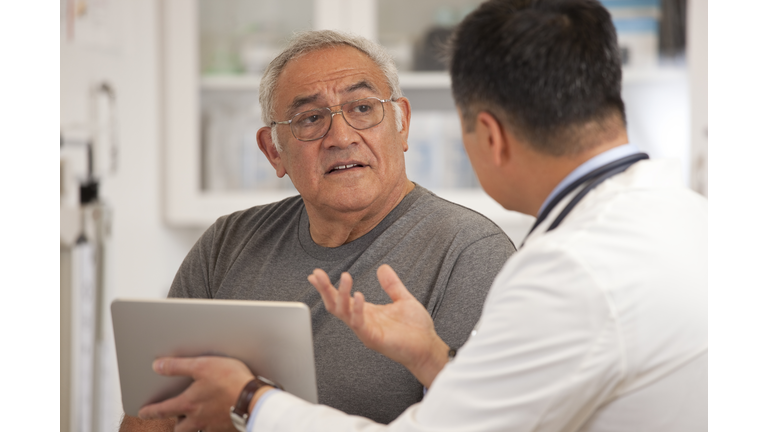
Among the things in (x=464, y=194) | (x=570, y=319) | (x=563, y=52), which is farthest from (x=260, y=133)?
(x=464, y=194)

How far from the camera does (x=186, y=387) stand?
106 cm

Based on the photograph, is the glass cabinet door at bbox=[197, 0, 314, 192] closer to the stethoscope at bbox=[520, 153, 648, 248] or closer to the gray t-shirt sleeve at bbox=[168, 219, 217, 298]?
the gray t-shirt sleeve at bbox=[168, 219, 217, 298]

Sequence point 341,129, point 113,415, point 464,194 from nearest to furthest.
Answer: point 341,129 < point 113,415 < point 464,194

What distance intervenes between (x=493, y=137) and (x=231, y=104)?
202 cm

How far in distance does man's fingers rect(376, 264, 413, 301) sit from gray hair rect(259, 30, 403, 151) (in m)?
0.55

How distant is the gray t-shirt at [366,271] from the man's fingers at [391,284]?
7.1 inches

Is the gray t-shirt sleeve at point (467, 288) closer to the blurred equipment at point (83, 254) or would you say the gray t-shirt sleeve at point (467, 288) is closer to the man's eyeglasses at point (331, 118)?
the man's eyeglasses at point (331, 118)

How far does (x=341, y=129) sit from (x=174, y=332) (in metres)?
0.55

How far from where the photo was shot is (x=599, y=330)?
70 cm

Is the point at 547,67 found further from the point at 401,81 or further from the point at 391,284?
the point at 401,81

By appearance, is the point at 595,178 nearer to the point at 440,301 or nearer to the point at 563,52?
the point at 563,52

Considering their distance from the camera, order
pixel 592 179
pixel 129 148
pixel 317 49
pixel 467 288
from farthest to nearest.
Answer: pixel 129 148, pixel 317 49, pixel 467 288, pixel 592 179

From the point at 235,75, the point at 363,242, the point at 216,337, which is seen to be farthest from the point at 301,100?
the point at 235,75

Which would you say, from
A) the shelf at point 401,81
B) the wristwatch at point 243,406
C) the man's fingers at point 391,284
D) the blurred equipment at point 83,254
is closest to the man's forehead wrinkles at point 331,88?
the man's fingers at point 391,284
